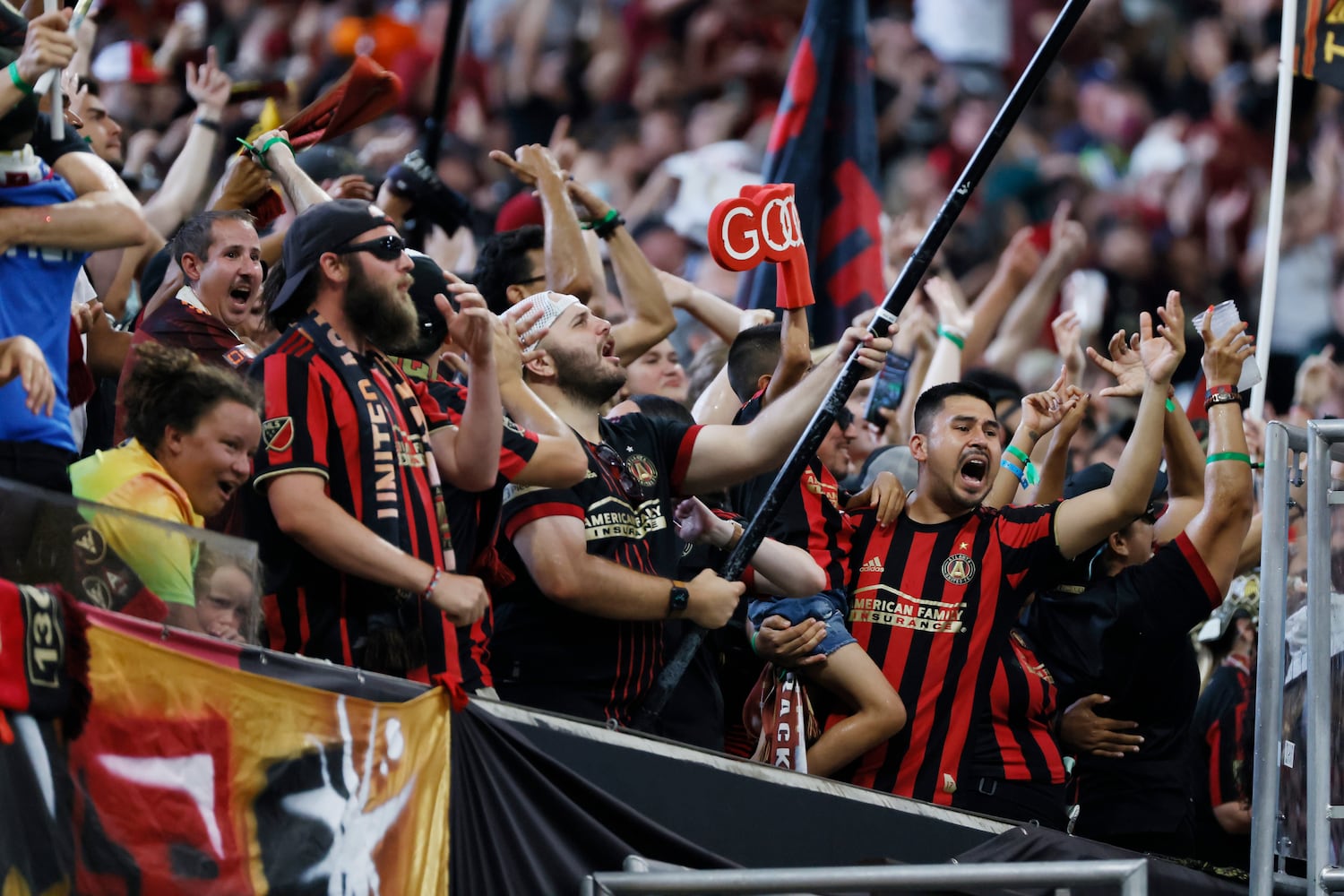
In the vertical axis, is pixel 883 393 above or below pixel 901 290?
above

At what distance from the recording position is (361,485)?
4.44 metres

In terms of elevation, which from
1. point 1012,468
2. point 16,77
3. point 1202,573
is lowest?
point 1202,573

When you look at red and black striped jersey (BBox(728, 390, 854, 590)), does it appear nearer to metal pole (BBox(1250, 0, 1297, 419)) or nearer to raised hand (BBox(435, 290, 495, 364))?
raised hand (BBox(435, 290, 495, 364))

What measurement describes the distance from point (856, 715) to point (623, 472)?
939 mm

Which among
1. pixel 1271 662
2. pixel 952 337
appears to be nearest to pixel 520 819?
pixel 1271 662

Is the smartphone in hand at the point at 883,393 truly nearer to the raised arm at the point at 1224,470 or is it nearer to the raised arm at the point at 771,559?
the raised arm at the point at 1224,470

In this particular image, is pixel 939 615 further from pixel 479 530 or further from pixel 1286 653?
pixel 479 530

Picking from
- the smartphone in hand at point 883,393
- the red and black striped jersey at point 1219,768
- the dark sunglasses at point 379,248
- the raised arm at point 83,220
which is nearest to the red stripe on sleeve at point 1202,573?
the red and black striped jersey at point 1219,768

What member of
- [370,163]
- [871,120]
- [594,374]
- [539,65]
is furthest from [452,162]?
[594,374]

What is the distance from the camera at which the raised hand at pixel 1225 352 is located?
5836 mm

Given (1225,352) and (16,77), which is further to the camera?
(1225,352)

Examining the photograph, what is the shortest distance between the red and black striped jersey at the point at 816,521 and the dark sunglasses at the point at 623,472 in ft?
1.75

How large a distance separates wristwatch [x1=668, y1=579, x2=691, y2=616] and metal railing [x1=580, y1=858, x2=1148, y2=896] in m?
1.04

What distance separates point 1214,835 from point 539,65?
25.3ft
